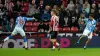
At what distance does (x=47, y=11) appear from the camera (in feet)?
77.9

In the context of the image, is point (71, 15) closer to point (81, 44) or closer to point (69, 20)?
point (69, 20)

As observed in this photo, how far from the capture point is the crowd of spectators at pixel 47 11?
2359 centimetres

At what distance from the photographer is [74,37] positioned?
2267 cm

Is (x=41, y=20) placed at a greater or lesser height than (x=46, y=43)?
greater

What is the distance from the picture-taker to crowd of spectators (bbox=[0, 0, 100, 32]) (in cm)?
2359

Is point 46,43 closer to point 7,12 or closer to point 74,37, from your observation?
point 74,37

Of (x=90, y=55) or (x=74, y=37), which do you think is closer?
(x=90, y=55)

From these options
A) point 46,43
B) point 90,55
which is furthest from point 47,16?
point 90,55

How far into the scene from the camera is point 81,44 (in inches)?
904

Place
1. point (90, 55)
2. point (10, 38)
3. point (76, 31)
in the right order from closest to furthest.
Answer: point (90, 55)
point (10, 38)
point (76, 31)

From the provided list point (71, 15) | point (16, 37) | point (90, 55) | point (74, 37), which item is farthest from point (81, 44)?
point (90, 55)

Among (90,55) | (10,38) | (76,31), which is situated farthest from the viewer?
(76,31)

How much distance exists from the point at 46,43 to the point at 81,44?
2.42 meters

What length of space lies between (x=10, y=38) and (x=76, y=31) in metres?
4.59
